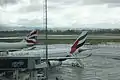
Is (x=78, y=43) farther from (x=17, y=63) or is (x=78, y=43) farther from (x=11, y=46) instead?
(x=11, y=46)

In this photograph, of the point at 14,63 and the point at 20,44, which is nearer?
the point at 14,63

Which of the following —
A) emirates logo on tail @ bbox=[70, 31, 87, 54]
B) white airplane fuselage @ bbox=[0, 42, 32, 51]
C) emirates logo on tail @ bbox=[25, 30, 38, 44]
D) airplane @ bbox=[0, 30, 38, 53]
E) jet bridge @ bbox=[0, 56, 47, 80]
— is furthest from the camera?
emirates logo on tail @ bbox=[25, 30, 38, 44]

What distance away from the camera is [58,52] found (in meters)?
52.3

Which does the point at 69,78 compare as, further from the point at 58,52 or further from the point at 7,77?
the point at 58,52

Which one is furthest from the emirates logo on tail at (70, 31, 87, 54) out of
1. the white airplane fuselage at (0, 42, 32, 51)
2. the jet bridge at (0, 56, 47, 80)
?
the white airplane fuselage at (0, 42, 32, 51)

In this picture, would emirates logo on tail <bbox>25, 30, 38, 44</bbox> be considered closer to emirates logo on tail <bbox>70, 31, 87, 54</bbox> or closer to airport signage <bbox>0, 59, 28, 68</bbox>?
emirates logo on tail <bbox>70, 31, 87, 54</bbox>

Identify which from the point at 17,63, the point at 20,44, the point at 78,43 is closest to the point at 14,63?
the point at 17,63

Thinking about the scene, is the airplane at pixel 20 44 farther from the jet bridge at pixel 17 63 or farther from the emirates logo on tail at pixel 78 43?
the jet bridge at pixel 17 63

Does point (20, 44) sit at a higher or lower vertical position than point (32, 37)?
lower

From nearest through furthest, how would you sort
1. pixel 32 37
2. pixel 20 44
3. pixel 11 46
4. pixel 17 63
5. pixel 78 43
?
pixel 17 63
pixel 78 43
pixel 11 46
pixel 20 44
pixel 32 37

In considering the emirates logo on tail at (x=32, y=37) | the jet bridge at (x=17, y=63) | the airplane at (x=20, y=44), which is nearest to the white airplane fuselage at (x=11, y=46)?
the airplane at (x=20, y=44)

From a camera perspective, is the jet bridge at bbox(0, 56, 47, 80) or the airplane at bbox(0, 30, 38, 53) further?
the airplane at bbox(0, 30, 38, 53)

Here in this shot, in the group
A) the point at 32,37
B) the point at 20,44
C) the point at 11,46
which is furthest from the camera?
the point at 32,37

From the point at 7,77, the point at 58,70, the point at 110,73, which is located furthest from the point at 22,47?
the point at 7,77
